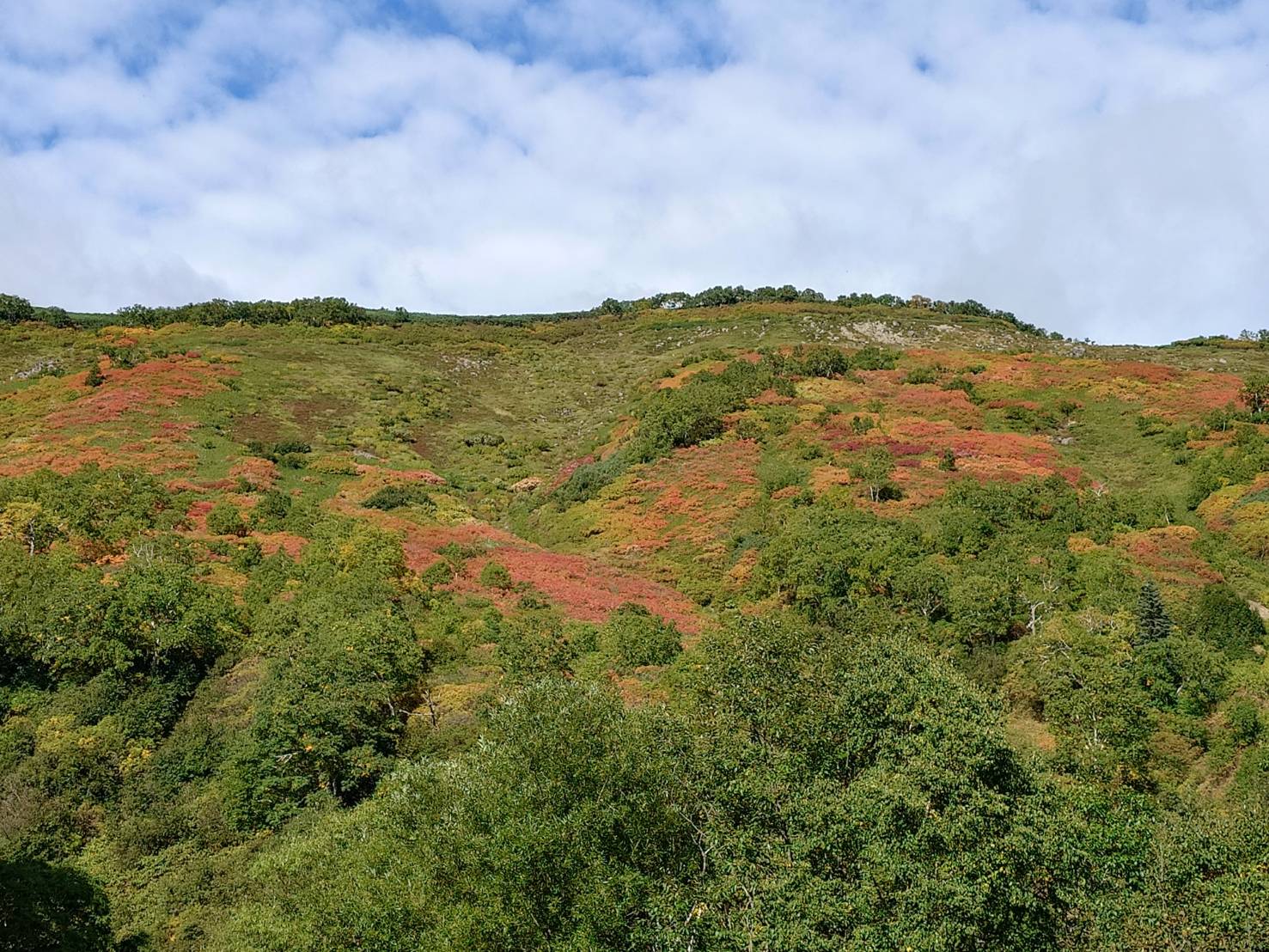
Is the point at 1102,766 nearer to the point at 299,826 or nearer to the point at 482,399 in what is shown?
the point at 299,826

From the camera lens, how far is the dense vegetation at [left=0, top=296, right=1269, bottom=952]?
62.6ft

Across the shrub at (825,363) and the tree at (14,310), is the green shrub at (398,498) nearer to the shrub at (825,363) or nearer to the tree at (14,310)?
the shrub at (825,363)

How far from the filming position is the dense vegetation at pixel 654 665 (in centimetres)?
1908

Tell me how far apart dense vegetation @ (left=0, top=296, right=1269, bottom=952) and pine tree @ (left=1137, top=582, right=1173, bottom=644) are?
0.20 metres

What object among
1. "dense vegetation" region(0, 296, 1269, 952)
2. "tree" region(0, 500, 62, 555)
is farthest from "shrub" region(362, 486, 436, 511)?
"tree" region(0, 500, 62, 555)

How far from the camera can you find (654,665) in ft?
128

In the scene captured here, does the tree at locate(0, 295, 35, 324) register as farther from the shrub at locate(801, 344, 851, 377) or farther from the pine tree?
the pine tree

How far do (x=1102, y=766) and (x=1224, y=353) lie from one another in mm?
93816

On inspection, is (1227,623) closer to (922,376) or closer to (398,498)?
(922,376)

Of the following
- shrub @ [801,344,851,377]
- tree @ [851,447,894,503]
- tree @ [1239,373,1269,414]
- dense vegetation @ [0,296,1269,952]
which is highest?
shrub @ [801,344,851,377]

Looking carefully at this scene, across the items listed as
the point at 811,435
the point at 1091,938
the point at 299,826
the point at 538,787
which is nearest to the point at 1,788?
the point at 299,826

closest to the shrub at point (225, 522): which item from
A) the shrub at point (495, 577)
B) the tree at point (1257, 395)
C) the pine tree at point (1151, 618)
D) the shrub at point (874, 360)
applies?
the shrub at point (495, 577)

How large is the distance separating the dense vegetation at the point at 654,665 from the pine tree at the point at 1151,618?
199 mm

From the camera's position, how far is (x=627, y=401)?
97688mm
